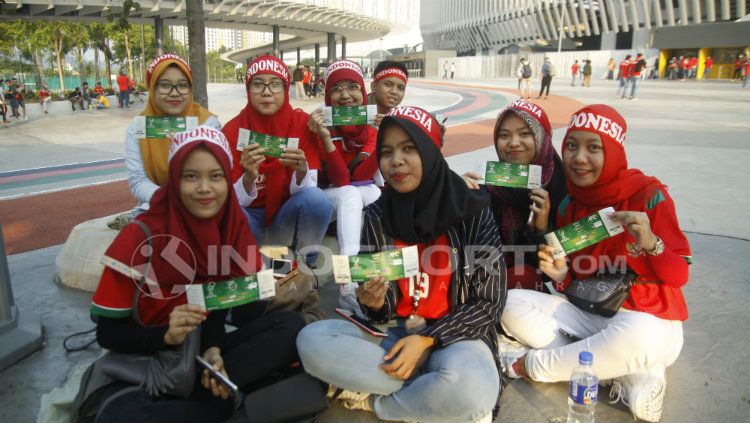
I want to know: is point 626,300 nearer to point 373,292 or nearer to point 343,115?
point 373,292

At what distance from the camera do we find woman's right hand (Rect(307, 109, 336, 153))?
3883mm

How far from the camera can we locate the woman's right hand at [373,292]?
2391 mm

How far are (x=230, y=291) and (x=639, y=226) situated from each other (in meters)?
1.86

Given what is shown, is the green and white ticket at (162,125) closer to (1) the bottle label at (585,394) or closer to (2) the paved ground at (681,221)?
(2) the paved ground at (681,221)

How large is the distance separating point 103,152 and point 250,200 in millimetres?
9488

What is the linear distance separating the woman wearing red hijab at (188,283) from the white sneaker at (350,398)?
27cm

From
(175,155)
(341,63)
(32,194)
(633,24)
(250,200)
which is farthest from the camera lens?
(633,24)

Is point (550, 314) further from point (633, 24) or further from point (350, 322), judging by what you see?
point (633, 24)

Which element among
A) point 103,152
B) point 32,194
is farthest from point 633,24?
point 32,194

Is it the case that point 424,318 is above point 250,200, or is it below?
below

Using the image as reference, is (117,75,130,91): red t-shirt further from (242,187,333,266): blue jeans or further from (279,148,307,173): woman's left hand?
(279,148,307,173): woman's left hand

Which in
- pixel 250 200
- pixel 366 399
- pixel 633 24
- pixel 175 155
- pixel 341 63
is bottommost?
pixel 366 399

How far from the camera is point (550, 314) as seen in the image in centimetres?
286

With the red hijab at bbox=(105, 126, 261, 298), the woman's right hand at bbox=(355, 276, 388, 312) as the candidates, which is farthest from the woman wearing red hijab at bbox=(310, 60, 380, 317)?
the red hijab at bbox=(105, 126, 261, 298)
